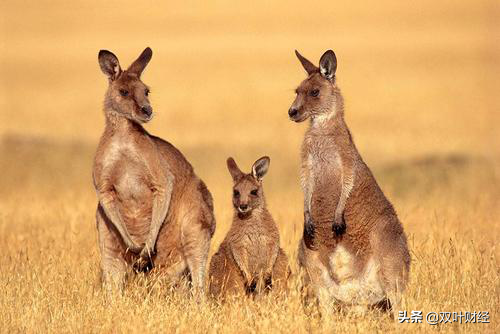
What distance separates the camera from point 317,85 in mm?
7797

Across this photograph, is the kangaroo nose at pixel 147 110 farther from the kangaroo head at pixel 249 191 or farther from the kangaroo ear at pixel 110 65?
the kangaroo head at pixel 249 191

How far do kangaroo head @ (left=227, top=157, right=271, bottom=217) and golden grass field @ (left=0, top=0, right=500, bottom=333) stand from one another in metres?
0.89

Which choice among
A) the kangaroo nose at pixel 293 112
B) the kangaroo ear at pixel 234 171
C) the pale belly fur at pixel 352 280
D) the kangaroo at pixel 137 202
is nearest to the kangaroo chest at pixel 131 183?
the kangaroo at pixel 137 202

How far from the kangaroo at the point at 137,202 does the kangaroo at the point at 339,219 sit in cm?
100

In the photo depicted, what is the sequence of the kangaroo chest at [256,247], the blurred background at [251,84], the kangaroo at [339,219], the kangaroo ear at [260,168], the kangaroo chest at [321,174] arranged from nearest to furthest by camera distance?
the kangaroo at [339,219]
the kangaroo chest at [321,174]
the kangaroo chest at [256,247]
the kangaroo ear at [260,168]
the blurred background at [251,84]

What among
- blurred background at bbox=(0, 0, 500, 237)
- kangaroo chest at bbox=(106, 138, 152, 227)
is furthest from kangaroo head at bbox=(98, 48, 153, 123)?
blurred background at bbox=(0, 0, 500, 237)

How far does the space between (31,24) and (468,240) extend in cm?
4164

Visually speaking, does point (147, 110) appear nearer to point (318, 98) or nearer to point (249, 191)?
point (249, 191)

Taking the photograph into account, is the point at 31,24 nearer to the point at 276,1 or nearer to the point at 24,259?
the point at 276,1

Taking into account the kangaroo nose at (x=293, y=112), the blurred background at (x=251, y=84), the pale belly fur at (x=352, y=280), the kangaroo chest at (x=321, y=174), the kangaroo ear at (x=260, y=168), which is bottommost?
the pale belly fur at (x=352, y=280)

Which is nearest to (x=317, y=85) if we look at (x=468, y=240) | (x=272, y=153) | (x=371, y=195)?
(x=371, y=195)

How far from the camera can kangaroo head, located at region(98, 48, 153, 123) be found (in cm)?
775

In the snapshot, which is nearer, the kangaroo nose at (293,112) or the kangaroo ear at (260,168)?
the kangaroo nose at (293,112)

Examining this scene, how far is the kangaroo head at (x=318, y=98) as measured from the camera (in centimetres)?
773
